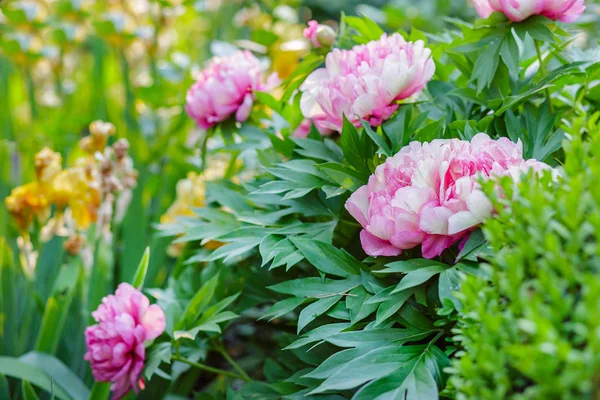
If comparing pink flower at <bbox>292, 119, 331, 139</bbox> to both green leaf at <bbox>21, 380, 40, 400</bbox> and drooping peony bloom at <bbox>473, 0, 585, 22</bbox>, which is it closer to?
drooping peony bloom at <bbox>473, 0, 585, 22</bbox>

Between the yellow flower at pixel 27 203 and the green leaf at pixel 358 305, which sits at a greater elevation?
the green leaf at pixel 358 305

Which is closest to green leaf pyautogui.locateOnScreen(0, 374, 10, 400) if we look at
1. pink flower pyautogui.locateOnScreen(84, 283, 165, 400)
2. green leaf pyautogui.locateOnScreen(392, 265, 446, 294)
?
pink flower pyautogui.locateOnScreen(84, 283, 165, 400)

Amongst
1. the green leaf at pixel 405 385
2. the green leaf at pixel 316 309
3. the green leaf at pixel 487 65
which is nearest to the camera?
the green leaf at pixel 405 385

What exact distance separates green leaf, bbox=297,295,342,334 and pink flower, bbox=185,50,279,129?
1.35 feet

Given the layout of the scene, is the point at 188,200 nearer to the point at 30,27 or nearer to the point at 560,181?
the point at 560,181

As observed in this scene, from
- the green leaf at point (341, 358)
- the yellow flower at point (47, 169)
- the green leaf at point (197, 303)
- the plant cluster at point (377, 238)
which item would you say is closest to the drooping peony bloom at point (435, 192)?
the plant cluster at point (377, 238)

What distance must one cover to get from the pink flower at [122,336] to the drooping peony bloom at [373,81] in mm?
359

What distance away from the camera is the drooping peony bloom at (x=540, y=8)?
2.51 feet

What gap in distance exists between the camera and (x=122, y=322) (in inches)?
31.9

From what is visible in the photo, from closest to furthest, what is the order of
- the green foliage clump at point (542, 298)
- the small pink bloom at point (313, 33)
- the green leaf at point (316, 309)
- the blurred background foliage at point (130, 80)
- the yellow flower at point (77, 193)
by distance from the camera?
the green foliage clump at point (542, 298) < the green leaf at point (316, 309) < the small pink bloom at point (313, 33) < the yellow flower at point (77, 193) < the blurred background foliage at point (130, 80)

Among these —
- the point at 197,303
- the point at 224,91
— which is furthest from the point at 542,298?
the point at 224,91

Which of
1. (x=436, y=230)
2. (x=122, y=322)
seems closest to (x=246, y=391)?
(x=122, y=322)

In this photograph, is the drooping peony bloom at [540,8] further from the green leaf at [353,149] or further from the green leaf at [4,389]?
the green leaf at [4,389]

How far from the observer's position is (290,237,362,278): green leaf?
2.50 ft
